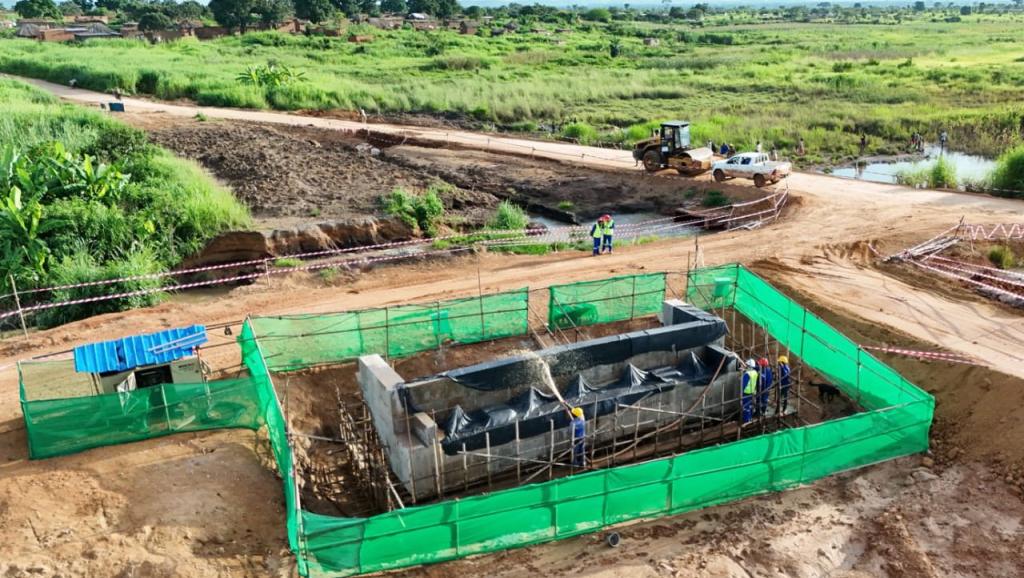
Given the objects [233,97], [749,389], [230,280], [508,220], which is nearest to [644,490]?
[749,389]

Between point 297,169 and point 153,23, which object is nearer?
point 297,169

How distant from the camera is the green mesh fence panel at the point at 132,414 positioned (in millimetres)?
13453

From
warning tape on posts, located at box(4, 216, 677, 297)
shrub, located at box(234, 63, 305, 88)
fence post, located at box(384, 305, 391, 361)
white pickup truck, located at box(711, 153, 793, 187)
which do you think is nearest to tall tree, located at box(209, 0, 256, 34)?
shrub, located at box(234, 63, 305, 88)

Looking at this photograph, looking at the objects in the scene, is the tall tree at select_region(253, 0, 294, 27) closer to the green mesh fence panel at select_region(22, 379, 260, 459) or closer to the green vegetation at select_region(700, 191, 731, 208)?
the green vegetation at select_region(700, 191, 731, 208)

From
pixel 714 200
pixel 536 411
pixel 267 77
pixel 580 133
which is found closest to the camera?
pixel 536 411

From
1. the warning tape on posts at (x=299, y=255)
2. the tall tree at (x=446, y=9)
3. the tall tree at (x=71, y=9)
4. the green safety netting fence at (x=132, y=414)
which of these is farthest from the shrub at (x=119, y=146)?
the tall tree at (x=71, y=9)

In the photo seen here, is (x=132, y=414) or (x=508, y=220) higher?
(x=132, y=414)

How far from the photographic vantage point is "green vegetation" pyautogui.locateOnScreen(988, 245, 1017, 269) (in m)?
23.0

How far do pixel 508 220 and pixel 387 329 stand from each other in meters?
11.7

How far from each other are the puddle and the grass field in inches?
47.4

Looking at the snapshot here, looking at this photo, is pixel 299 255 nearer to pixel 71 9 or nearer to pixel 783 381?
pixel 783 381

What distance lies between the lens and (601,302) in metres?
18.9

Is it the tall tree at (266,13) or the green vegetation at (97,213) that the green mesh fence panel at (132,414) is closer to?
the green vegetation at (97,213)

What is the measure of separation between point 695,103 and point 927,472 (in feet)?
130
